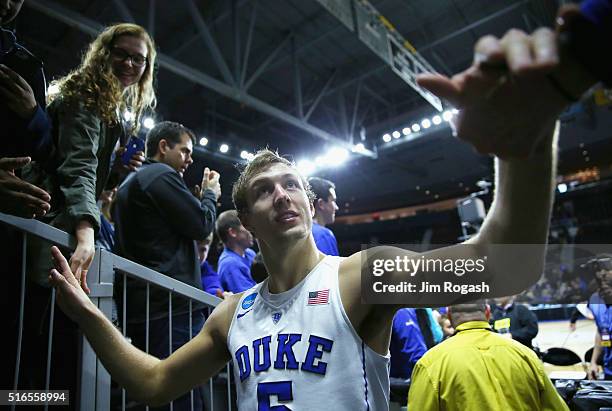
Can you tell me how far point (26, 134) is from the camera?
1.38m

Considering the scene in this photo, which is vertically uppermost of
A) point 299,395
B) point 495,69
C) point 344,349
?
point 495,69

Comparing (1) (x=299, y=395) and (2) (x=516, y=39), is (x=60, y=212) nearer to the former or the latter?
(1) (x=299, y=395)

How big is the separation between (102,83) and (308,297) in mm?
1314

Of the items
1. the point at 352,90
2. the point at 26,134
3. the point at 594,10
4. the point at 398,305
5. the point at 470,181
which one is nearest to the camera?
the point at 594,10

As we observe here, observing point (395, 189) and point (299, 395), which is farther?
point (395, 189)

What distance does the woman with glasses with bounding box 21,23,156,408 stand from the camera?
156 cm

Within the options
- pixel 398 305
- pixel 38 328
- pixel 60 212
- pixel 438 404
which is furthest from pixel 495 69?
pixel 438 404

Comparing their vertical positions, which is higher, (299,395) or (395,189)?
(395,189)

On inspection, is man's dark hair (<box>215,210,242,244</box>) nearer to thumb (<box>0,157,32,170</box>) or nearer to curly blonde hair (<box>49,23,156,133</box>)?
curly blonde hair (<box>49,23,156,133</box>)

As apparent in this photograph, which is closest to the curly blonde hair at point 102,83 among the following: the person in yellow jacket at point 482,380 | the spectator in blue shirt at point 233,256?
the spectator in blue shirt at point 233,256

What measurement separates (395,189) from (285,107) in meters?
8.54

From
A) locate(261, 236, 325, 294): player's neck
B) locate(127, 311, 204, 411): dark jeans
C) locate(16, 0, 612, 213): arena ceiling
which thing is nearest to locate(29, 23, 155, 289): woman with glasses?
locate(127, 311, 204, 411): dark jeans

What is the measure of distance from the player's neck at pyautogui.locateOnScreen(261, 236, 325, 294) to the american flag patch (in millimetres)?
107

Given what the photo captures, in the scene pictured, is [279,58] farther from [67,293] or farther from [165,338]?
[67,293]
